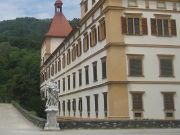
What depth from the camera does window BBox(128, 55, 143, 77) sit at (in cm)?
2953

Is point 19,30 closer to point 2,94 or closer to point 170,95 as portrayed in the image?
point 2,94

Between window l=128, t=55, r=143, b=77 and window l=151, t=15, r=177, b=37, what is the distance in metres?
2.57

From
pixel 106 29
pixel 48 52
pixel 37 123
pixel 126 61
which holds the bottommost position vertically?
pixel 37 123

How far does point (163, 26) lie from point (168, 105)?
6.47 metres

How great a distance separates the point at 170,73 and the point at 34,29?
101 metres

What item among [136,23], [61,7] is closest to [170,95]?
[136,23]

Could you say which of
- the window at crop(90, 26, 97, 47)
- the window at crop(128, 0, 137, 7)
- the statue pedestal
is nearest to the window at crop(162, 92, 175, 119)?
the window at crop(128, 0, 137, 7)

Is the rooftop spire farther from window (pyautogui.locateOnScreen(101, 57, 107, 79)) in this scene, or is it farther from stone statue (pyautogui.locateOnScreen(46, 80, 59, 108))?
stone statue (pyautogui.locateOnScreen(46, 80, 59, 108))

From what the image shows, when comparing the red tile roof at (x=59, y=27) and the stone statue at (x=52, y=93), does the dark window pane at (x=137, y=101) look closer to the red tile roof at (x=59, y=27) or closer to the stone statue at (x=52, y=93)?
the stone statue at (x=52, y=93)

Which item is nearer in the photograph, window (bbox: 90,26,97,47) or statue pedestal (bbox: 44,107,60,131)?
statue pedestal (bbox: 44,107,60,131)

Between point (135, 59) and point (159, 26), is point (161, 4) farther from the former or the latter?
point (135, 59)

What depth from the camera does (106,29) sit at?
2959 centimetres

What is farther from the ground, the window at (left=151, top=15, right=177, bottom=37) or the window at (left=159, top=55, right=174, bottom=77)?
the window at (left=151, top=15, right=177, bottom=37)

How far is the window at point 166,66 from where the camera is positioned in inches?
1201
